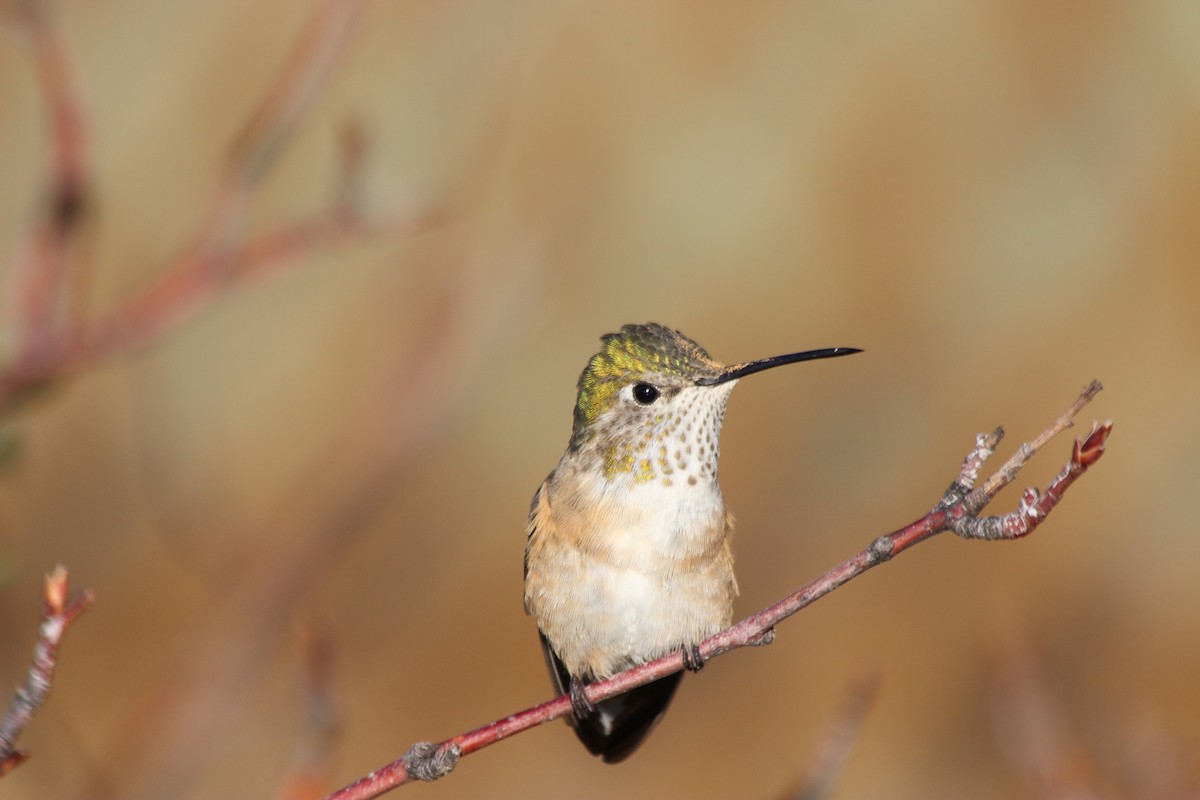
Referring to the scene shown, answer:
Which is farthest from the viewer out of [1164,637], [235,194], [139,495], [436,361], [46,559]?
[1164,637]

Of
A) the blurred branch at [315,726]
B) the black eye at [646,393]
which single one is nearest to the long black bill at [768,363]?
A: the black eye at [646,393]

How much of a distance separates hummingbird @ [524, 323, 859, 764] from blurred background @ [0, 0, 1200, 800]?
8.48ft

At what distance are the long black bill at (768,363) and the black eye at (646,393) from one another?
122 millimetres

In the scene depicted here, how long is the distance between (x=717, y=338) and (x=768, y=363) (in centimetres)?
488

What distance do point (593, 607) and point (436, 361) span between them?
983 millimetres

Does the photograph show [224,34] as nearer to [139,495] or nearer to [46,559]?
[139,495]

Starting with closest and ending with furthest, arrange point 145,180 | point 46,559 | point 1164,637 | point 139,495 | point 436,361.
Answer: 1. point 436,361
2. point 46,559
3. point 139,495
4. point 145,180
5. point 1164,637

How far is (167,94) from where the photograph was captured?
6.90 m

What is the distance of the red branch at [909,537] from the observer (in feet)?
5.66

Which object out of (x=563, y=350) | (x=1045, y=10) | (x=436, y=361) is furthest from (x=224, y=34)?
(x=1045, y=10)

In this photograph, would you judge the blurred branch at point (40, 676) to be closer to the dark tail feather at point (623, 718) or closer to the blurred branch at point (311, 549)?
the blurred branch at point (311, 549)

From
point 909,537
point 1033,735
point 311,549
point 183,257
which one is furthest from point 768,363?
point 311,549

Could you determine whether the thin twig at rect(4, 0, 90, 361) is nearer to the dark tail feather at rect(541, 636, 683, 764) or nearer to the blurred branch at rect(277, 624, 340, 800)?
the blurred branch at rect(277, 624, 340, 800)

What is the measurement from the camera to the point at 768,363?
241cm
